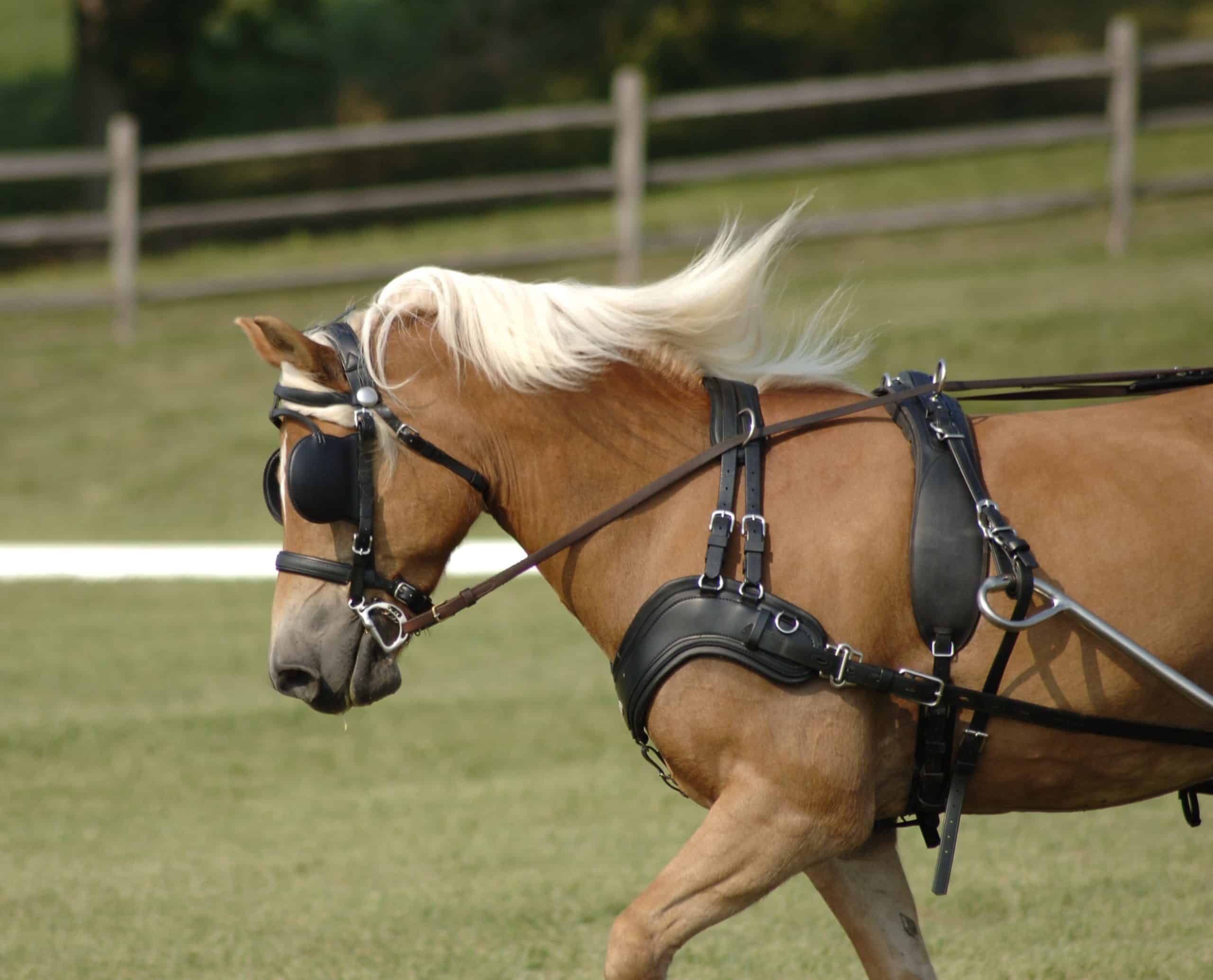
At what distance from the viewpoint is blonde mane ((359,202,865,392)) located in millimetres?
3033

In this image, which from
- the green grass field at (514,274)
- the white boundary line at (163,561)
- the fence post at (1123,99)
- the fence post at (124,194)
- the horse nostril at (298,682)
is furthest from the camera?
the fence post at (124,194)

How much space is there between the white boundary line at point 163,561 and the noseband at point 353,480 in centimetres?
614

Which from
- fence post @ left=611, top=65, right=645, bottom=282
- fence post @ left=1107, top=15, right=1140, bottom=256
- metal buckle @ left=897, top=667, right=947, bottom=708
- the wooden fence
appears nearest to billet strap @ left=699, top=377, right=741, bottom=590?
metal buckle @ left=897, top=667, right=947, bottom=708

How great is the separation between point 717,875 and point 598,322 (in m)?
1.16

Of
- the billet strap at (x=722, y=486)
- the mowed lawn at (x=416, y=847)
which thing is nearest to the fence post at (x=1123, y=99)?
the mowed lawn at (x=416, y=847)

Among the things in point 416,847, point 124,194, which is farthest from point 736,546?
point 124,194

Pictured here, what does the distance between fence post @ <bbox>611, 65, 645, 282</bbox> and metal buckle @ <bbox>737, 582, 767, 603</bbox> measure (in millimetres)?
10739

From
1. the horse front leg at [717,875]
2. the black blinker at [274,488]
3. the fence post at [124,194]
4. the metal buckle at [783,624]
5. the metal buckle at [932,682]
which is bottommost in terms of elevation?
the horse front leg at [717,875]

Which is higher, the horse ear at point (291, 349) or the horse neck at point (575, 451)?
the horse ear at point (291, 349)

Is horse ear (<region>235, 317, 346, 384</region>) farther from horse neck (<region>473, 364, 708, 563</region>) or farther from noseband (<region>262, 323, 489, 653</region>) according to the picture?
horse neck (<region>473, 364, 708, 563</region>)

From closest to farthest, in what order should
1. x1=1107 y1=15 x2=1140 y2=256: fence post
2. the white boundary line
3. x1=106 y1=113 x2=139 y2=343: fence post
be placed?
the white boundary line, x1=1107 y1=15 x2=1140 y2=256: fence post, x1=106 y1=113 x2=139 y2=343: fence post

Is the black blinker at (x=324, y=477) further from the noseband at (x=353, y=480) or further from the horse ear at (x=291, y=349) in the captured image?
the horse ear at (x=291, y=349)

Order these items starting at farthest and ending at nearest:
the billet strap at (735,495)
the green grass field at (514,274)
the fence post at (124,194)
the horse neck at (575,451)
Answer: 1. the fence post at (124,194)
2. the green grass field at (514,274)
3. the horse neck at (575,451)
4. the billet strap at (735,495)

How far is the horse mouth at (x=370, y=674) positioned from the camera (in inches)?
117
